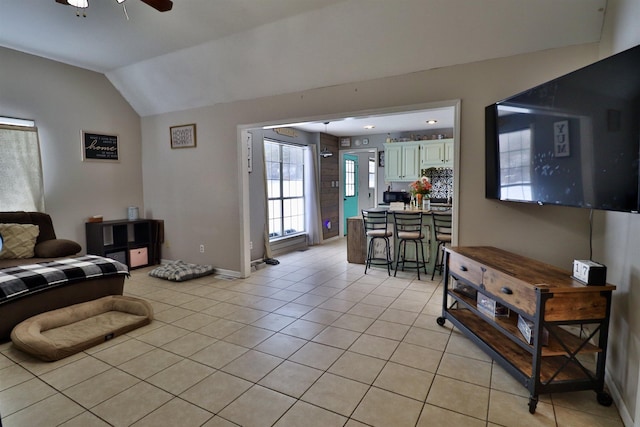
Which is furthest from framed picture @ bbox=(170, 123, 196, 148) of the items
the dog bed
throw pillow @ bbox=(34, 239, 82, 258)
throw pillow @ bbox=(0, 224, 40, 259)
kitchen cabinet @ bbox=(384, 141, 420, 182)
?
kitchen cabinet @ bbox=(384, 141, 420, 182)

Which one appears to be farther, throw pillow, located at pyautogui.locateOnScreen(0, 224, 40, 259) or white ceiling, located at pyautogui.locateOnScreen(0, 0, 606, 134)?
throw pillow, located at pyautogui.locateOnScreen(0, 224, 40, 259)

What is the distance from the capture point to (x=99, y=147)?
5.04 meters

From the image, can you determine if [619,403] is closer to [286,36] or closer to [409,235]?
[409,235]

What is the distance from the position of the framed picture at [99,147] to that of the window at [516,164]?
544cm

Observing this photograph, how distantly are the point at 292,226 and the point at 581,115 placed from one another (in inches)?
220

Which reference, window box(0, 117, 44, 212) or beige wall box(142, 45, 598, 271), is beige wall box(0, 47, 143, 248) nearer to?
window box(0, 117, 44, 212)

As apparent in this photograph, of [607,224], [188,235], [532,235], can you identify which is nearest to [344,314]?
[532,235]

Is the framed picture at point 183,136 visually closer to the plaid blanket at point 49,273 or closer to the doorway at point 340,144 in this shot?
the doorway at point 340,144

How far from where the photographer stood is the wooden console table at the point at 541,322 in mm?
1903

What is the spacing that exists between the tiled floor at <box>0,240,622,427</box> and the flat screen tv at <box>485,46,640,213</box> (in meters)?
1.32

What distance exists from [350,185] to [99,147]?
18.3 feet

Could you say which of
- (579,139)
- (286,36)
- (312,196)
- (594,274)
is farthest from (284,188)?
(594,274)

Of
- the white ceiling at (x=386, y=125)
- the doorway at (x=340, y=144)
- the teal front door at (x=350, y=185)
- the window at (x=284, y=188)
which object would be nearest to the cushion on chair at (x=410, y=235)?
the doorway at (x=340, y=144)

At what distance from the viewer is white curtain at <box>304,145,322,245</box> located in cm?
A: 716
